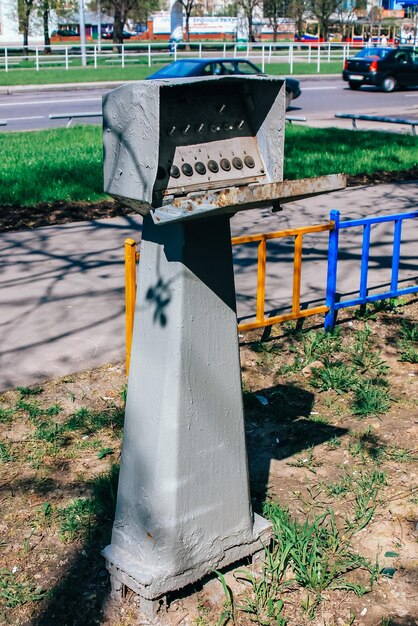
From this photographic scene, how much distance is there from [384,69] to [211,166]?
2913 centimetres

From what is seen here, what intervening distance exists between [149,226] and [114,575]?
1539 mm

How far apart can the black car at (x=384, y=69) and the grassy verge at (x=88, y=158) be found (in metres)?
13.7

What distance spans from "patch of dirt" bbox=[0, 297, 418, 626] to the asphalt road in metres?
14.6

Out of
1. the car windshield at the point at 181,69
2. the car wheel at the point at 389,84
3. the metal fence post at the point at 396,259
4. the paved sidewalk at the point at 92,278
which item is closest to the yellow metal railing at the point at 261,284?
the paved sidewalk at the point at 92,278

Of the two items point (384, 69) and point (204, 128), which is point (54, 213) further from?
point (384, 69)

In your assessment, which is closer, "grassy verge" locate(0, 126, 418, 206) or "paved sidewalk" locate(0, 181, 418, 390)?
"paved sidewalk" locate(0, 181, 418, 390)

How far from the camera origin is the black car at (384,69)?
100 ft

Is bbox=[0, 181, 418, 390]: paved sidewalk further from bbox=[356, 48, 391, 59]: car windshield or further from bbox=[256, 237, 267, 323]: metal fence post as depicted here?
bbox=[356, 48, 391, 59]: car windshield

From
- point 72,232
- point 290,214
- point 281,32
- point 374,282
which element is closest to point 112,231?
point 72,232

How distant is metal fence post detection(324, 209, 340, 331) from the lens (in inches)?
273

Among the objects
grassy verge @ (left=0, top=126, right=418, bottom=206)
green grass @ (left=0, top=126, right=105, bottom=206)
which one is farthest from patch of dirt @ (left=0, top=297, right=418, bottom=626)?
grassy verge @ (left=0, top=126, right=418, bottom=206)

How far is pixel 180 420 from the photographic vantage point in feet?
11.6

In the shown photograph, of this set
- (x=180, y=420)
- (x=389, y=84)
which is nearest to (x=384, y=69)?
(x=389, y=84)

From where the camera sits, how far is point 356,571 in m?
4.03
